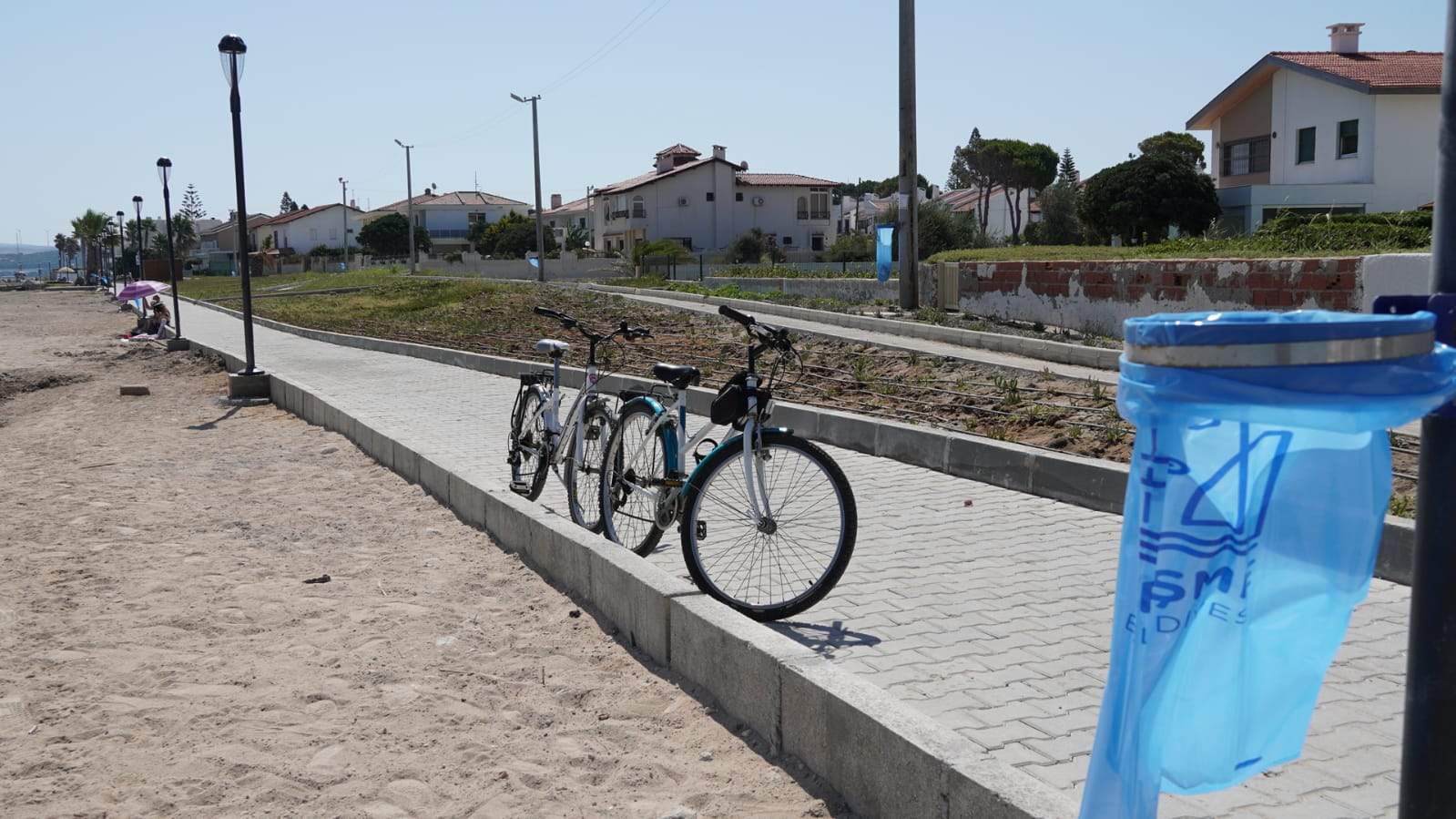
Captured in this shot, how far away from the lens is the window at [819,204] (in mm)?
84500

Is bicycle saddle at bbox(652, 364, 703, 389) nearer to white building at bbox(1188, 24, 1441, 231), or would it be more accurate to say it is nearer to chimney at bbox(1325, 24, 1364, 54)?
white building at bbox(1188, 24, 1441, 231)

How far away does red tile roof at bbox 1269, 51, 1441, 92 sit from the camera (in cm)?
3394

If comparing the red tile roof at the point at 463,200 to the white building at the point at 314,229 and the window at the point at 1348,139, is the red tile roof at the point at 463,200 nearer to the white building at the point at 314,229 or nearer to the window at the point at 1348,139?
the white building at the point at 314,229

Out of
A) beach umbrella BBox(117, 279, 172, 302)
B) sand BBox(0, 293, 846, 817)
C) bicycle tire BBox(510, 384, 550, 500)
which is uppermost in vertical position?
beach umbrella BBox(117, 279, 172, 302)

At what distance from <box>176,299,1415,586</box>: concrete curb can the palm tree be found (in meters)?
131

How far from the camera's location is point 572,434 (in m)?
6.86

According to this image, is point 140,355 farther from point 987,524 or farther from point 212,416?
point 987,524

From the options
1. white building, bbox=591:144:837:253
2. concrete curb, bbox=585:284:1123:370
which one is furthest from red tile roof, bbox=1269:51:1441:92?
white building, bbox=591:144:837:253

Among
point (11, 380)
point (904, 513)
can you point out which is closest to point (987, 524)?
point (904, 513)

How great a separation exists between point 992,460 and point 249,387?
10895mm

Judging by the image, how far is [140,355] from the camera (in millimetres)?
A: 23828

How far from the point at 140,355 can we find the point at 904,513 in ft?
68.2

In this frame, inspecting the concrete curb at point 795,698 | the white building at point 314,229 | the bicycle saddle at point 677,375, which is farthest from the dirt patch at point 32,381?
the white building at point 314,229

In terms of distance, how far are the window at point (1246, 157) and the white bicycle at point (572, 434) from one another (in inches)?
1492
